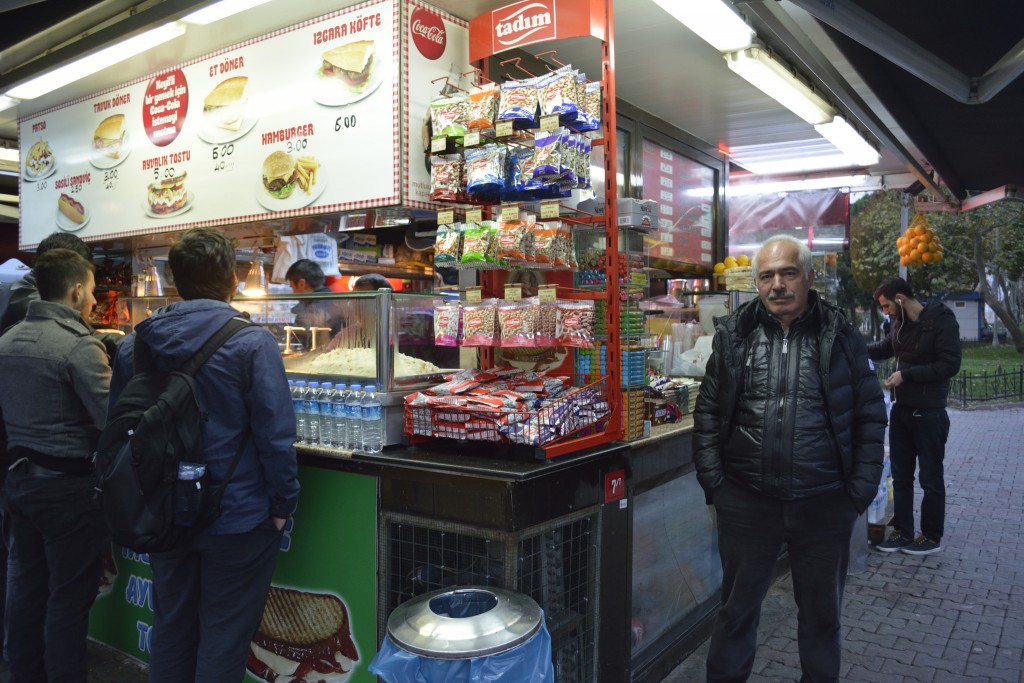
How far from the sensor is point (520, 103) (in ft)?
9.46

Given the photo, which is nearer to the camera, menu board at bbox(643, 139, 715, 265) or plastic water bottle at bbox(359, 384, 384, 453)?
plastic water bottle at bbox(359, 384, 384, 453)

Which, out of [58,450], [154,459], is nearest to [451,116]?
[154,459]

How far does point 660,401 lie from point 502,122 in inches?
66.9

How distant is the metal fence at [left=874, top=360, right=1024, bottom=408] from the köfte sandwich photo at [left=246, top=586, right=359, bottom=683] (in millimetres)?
14830

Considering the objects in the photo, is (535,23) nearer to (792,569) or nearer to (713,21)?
(713,21)

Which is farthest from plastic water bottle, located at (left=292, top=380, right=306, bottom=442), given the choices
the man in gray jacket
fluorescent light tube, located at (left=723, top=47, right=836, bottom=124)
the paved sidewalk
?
fluorescent light tube, located at (left=723, top=47, right=836, bottom=124)

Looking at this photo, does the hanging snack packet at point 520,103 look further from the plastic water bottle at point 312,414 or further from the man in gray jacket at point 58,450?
the man in gray jacket at point 58,450

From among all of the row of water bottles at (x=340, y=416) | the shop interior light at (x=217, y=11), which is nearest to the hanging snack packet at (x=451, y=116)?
the shop interior light at (x=217, y=11)

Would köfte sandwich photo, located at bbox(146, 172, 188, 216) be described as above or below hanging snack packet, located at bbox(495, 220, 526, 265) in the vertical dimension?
above

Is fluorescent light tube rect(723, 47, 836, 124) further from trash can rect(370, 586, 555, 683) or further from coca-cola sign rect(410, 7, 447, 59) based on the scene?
trash can rect(370, 586, 555, 683)

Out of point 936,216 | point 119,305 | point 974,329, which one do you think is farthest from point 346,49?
point 974,329

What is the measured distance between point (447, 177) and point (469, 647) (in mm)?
1826

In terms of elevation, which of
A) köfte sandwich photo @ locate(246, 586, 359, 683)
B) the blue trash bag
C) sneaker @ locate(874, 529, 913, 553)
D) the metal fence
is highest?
the blue trash bag

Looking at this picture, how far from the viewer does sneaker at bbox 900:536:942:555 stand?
5.46 m
